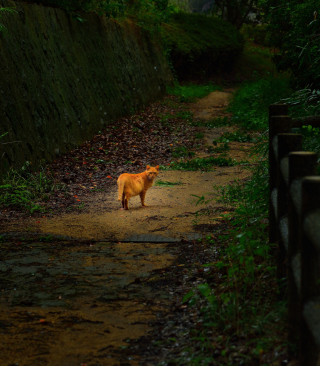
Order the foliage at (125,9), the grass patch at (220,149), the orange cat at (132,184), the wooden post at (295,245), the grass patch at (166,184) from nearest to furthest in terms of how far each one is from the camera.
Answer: the wooden post at (295,245), the orange cat at (132,184), the grass patch at (166,184), the grass patch at (220,149), the foliage at (125,9)

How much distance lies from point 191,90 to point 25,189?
15464 millimetres

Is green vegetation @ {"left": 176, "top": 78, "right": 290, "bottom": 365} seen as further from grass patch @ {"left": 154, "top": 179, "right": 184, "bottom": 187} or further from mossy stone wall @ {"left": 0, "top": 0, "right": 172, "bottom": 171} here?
mossy stone wall @ {"left": 0, "top": 0, "right": 172, "bottom": 171}

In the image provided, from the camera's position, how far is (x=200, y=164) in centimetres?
1027

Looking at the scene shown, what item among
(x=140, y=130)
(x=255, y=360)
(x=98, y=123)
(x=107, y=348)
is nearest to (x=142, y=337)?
(x=107, y=348)

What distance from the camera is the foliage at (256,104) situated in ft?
47.9

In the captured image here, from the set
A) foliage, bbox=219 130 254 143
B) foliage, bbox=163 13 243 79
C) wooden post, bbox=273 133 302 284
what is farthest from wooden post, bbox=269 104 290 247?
foliage, bbox=163 13 243 79

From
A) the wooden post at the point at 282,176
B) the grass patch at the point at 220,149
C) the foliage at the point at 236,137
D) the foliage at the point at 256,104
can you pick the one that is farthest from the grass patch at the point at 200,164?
the wooden post at the point at 282,176

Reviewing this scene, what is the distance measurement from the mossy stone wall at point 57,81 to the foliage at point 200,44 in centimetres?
705

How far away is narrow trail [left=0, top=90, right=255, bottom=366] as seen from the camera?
3.19 metres

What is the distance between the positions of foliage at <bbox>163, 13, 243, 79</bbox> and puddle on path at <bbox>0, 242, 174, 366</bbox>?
716 inches

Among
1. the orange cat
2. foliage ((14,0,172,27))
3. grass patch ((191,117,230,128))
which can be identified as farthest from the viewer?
grass patch ((191,117,230,128))

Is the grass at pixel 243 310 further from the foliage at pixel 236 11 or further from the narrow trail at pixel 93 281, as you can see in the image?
the foliage at pixel 236 11

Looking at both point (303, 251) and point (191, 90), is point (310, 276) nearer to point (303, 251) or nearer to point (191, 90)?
point (303, 251)

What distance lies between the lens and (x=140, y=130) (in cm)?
1384
